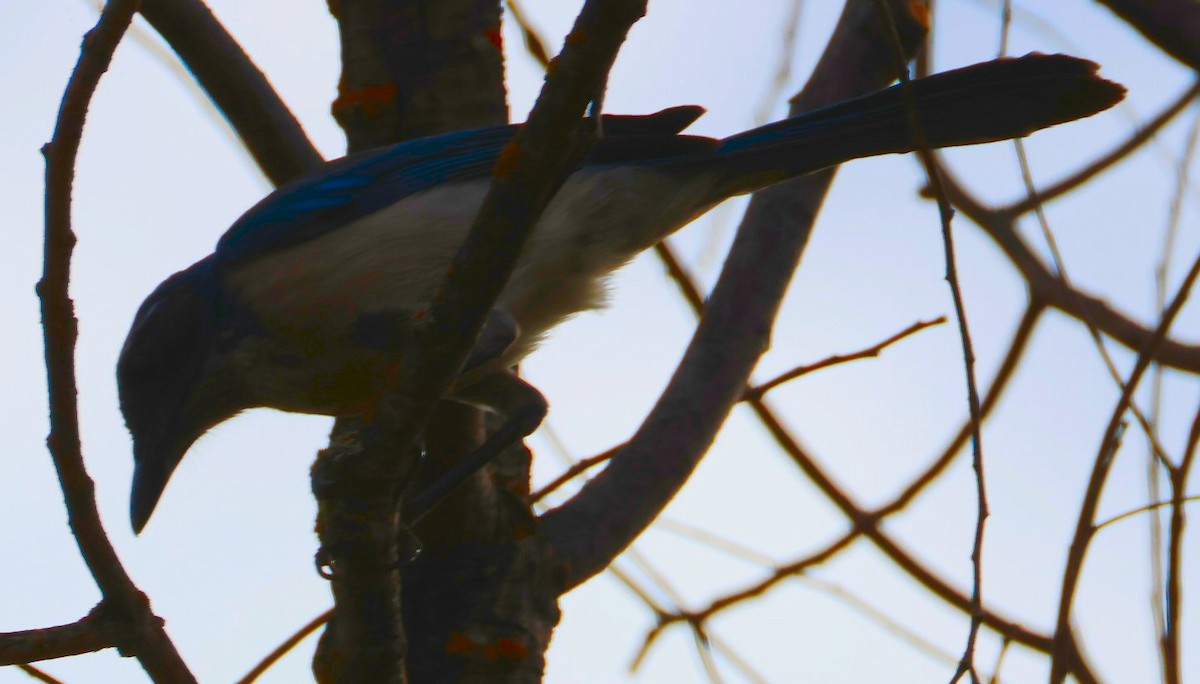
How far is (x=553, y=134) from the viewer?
2072 millimetres

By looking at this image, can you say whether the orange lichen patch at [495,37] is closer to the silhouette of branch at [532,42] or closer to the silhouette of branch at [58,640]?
the silhouette of branch at [532,42]

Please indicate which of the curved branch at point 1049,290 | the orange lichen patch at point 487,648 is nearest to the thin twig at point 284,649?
the orange lichen patch at point 487,648

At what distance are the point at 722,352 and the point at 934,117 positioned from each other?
2.92 feet

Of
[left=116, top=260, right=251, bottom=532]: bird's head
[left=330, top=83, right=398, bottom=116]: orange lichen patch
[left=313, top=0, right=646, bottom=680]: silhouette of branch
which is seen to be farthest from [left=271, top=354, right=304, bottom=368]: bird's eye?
[left=313, top=0, right=646, bottom=680]: silhouette of branch

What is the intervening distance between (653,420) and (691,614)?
78 centimetres

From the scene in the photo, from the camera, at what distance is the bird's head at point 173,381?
3711mm

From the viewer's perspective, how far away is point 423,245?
3.58 m

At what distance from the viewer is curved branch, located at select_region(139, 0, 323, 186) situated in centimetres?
354

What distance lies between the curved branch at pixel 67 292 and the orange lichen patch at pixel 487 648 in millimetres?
1134

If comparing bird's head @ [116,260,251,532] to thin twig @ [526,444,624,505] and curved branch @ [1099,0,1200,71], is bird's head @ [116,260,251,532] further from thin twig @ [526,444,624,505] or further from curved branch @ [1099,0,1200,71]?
curved branch @ [1099,0,1200,71]

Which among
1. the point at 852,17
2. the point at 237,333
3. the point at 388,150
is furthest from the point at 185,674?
the point at 852,17

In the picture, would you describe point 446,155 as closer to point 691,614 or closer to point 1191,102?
point 691,614

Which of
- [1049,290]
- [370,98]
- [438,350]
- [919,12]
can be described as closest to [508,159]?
[438,350]

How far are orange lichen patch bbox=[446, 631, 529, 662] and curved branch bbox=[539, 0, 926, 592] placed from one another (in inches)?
9.9
